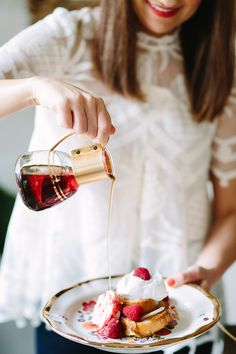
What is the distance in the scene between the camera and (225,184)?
151 cm

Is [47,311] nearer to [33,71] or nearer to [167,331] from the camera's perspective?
[167,331]

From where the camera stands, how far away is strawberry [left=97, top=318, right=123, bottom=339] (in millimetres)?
958

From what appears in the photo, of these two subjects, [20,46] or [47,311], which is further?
[20,46]

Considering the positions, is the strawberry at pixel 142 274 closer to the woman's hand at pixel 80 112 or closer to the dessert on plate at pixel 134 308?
the dessert on plate at pixel 134 308

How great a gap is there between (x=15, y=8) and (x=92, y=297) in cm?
151

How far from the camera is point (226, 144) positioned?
59.1 inches

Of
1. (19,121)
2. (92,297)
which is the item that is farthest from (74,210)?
(19,121)

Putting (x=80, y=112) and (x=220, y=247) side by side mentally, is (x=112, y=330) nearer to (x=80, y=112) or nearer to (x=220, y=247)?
(x=80, y=112)

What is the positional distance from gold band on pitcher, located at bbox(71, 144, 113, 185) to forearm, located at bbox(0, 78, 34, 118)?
0.17 metres

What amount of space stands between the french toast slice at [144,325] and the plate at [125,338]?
0.04ft

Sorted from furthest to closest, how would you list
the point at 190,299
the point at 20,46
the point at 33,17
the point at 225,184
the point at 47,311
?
the point at 33,17, the point at 225,184, the point at 20,46, the point at 190,299, the point at 47,311

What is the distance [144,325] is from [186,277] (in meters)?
0.21

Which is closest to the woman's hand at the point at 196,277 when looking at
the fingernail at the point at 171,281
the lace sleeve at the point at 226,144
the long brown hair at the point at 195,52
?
the fingernail at the point at 171,281

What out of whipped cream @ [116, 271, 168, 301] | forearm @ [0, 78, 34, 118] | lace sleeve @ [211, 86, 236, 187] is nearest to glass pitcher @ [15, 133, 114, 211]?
forearm @ [0, 78, 34, 118]
